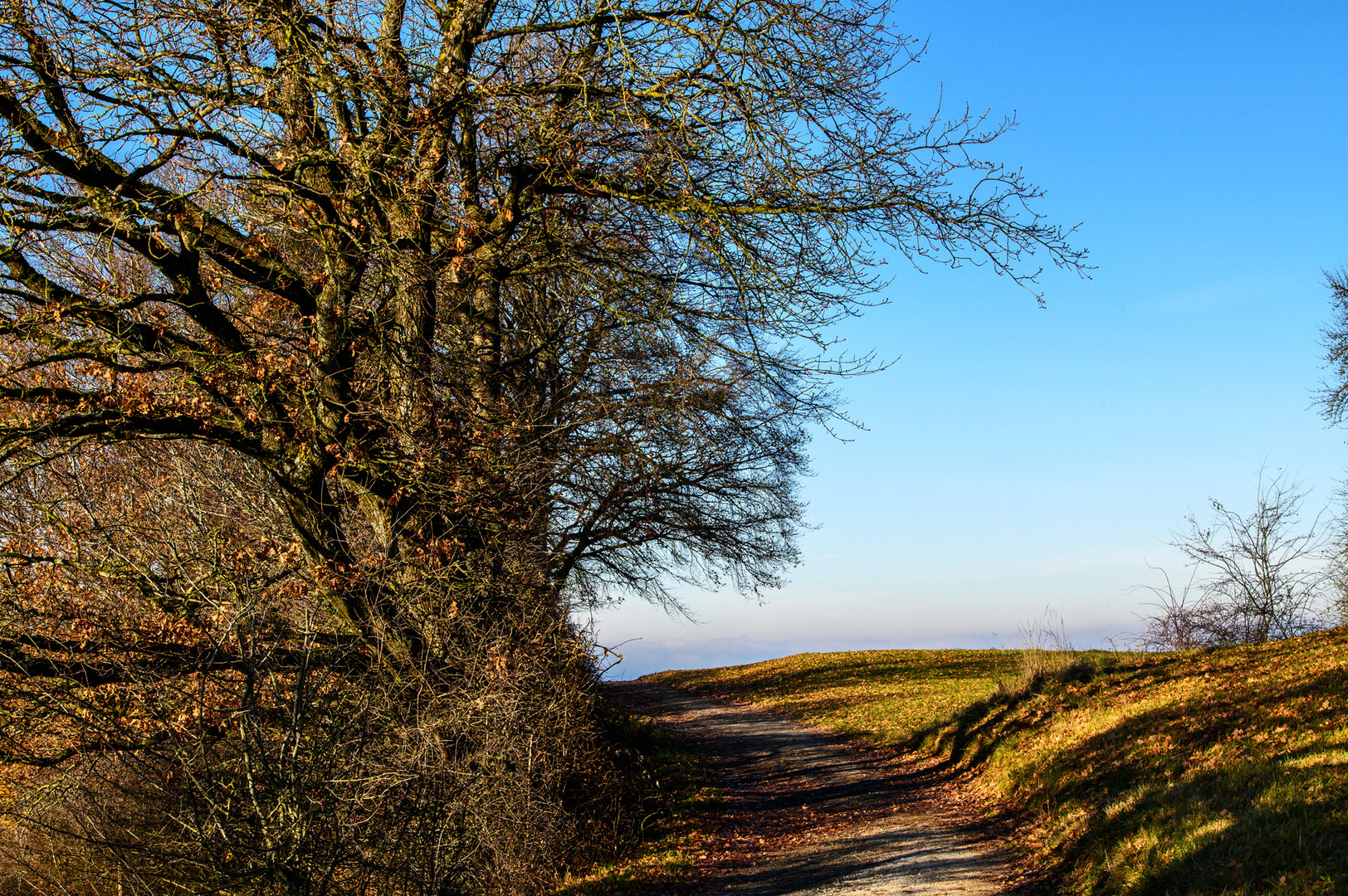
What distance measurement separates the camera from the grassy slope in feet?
18.0

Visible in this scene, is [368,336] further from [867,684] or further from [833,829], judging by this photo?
[867,684]

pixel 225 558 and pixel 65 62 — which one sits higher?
pixel 65 62

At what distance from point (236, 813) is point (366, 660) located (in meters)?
2.41

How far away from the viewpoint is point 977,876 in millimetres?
7156

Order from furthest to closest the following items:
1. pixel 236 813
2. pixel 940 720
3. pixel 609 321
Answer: pixel 940 720
pixel 609 321
pixel 236 813

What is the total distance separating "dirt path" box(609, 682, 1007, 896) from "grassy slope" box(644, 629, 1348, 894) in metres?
0.66

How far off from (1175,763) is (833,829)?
3.67m

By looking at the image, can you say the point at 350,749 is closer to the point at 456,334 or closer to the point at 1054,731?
the point at 456,334

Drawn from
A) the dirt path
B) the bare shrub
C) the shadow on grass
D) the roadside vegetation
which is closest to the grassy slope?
the shadow on grass

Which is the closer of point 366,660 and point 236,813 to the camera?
point 236,813

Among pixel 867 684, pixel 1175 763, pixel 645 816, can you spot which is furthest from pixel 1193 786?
pixel 867 684

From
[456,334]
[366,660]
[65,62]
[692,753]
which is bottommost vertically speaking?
[692,753]

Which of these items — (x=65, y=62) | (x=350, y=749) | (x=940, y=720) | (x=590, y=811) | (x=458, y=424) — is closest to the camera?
(x=350, y=749)

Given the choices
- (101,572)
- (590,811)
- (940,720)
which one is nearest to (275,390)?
(101,572)
